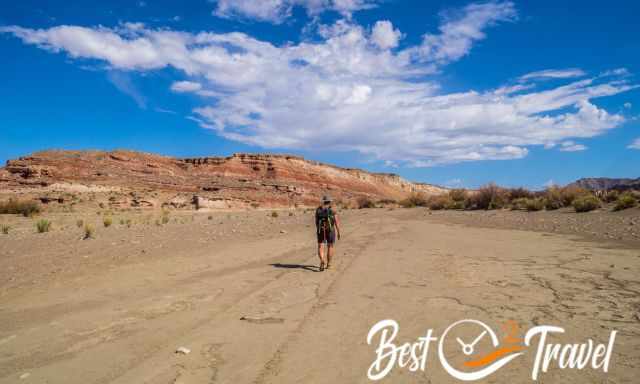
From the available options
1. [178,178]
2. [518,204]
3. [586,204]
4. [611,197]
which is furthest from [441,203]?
[178,178]

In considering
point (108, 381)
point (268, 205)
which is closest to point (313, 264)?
point (108, 381)

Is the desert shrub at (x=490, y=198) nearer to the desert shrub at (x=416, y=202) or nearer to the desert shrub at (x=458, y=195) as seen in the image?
the desert shrub at (x=458, y=195)

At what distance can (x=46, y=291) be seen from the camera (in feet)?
24.8

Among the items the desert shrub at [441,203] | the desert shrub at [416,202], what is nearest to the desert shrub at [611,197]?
the desert shrub at [441,203]

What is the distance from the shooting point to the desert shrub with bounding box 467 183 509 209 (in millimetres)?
26719

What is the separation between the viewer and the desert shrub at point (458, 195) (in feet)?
105

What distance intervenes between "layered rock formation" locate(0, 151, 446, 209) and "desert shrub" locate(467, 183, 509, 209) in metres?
25.4

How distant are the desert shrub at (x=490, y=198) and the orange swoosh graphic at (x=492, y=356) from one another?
24014 millimetres

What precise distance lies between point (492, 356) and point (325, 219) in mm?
5502

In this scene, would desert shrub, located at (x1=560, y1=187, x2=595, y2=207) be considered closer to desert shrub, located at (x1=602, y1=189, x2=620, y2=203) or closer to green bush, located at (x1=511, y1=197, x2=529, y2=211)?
desert shrub, located at (x1=602, y1=189, x2=620, y2=203)

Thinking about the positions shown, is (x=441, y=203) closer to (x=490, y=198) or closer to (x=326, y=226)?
(x=490, y=198)

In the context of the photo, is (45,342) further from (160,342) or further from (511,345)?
(511,345)

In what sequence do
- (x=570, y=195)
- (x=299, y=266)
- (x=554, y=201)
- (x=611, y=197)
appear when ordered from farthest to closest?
1. (x=554, y=201)
2. (x=570, y=195)
3. (x=611, y=197)
4. (x=299, y=266)

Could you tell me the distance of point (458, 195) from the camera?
32.6 meters
